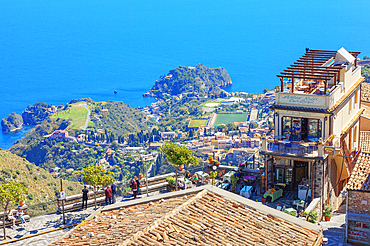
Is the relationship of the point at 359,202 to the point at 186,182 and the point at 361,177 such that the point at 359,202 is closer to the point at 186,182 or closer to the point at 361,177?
the point at 361,177

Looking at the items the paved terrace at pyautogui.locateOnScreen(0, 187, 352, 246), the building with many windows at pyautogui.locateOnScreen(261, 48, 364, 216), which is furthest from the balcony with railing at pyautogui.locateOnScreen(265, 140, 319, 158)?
the paved terrace at pyautogui.locateOnScreen(0, 187, 352, 246)

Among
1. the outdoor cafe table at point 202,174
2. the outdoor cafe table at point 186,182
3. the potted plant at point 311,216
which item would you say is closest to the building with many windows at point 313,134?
the potted plant at point 311,216

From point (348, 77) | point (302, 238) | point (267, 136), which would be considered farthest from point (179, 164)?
point (302, 238)

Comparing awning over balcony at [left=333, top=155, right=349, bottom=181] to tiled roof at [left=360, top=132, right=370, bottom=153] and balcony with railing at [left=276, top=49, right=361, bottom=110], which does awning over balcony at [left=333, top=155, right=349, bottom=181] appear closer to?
balcony with railing at [left=276, top=49, right=361, bottom=110]

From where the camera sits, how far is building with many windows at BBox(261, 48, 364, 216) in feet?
81.0

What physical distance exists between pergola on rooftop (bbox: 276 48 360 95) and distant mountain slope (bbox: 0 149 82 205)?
27.4 m

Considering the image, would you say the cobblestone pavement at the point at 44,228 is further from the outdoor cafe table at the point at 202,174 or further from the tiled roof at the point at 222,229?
the tiled roof at the point at 222,229

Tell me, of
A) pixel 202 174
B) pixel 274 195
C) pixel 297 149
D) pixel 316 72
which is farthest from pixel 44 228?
pixel 316 72

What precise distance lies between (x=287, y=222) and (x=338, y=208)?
17.3m

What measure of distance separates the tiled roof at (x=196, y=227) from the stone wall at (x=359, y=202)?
29.3 feet

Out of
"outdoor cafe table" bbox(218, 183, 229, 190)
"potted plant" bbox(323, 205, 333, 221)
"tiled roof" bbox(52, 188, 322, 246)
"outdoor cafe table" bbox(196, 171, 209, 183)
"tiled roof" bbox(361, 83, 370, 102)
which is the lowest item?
"potted plant" bbox(323, 205, 333, 221)

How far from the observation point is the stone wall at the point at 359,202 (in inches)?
795

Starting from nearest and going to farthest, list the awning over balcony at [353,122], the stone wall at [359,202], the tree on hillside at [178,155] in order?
1. the stone wall at [359,202]
2. the tree on hillside at [178,155]
3. the awning over balcony at [353,122]

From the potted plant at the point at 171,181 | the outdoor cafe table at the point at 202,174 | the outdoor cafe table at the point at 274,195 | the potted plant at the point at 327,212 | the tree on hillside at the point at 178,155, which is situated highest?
the tree on hillside at the point at 178,155
